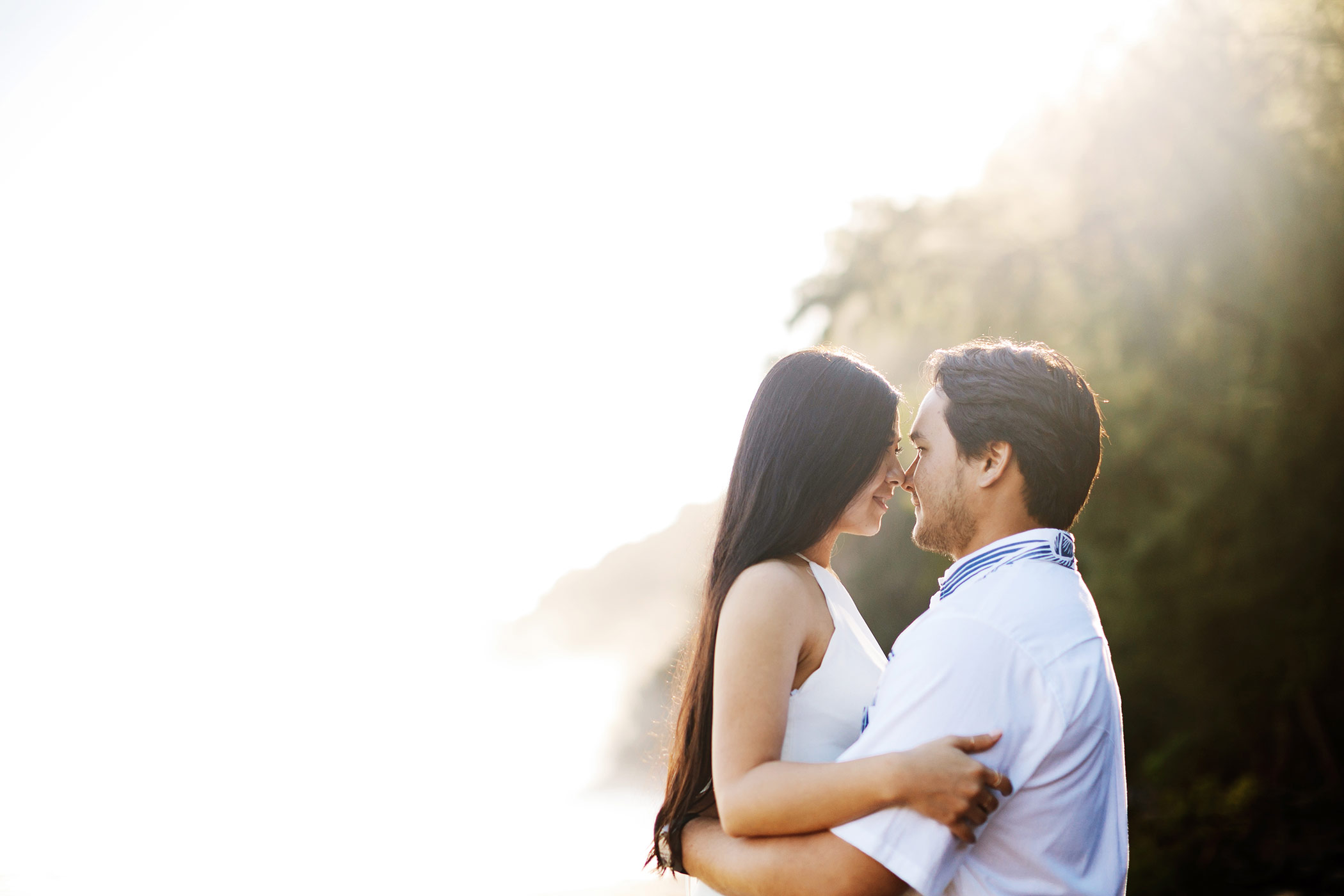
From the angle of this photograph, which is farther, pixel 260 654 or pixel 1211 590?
pixel 260 654

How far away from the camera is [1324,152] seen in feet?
16.8

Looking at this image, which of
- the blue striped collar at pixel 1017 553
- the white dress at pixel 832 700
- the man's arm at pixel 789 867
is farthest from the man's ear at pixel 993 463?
the man's arm at pixel 789 867

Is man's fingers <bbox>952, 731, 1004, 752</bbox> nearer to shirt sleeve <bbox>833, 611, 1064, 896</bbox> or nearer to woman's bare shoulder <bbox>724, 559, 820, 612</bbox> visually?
shirt sleeve <bbox>833, 611, 1064, 896</bbox>

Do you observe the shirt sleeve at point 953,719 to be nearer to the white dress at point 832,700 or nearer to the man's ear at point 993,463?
the white dress at point 832,700

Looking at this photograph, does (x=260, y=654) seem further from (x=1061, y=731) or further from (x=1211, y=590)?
(x=1061, y=731)

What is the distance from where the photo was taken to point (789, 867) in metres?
1.71

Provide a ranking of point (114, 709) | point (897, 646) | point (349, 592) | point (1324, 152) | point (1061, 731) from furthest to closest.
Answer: point (349, 592) → point (114, 709) → point (1324, 152) → point (897, 646) → point (1061, 731)

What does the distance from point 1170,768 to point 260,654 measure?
35300mm

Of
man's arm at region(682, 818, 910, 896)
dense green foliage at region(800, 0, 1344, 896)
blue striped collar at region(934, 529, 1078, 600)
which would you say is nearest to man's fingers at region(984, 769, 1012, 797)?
man's arm at region(682, 818, 910, 896)

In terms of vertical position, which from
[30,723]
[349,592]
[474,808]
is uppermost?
[349,592]

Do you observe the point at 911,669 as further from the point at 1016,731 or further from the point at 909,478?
the point at 909,478

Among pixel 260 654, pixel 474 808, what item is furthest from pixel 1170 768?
pixel 260 654

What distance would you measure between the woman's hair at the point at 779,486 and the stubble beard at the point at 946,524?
0.17 m

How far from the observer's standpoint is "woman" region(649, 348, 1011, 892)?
5.29 feet
